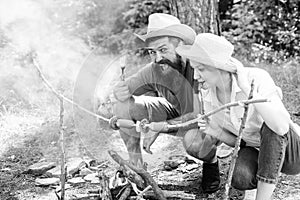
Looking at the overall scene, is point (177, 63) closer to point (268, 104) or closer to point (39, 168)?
point (268, 104)

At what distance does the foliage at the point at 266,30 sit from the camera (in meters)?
6.47

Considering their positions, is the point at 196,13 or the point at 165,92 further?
the point at 196,13

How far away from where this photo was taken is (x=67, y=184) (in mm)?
3178

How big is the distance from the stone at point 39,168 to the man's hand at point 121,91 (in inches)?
40.9

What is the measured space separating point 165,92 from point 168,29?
469 mm

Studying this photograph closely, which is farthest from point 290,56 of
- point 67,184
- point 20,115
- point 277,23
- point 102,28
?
point 67,184

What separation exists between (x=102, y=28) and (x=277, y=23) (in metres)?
3.08

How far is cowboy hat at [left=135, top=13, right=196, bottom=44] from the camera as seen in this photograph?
2.62 meters

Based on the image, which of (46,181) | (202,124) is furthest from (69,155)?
(202,124)

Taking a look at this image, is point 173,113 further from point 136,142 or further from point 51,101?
point 51,101

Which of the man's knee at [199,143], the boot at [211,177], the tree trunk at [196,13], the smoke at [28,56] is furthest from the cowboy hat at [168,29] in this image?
the smoke at [28,56]

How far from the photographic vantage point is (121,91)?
2834mm

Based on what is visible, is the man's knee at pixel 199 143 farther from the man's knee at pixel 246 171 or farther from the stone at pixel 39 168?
the stone at pixel 39 168

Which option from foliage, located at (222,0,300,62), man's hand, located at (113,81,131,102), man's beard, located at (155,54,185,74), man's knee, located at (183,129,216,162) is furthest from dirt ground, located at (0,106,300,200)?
foliage, located at (222,0,300,62)
